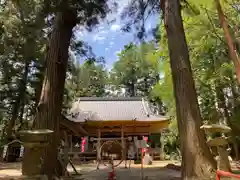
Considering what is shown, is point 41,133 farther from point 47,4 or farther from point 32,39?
point 32,39

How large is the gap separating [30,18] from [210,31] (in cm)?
690

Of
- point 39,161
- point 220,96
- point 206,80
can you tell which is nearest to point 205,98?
point 220,96

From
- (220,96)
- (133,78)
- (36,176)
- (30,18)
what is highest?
(133,78)

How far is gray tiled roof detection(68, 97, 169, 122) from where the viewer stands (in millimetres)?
14469

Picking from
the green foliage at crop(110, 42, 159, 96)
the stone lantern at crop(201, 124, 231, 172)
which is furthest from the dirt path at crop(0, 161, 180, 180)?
the green foliage at crop(110, 42, 159, 96)

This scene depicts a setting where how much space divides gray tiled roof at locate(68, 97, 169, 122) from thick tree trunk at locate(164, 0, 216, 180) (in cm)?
955

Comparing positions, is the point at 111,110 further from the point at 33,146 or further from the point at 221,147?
the point at 33,146

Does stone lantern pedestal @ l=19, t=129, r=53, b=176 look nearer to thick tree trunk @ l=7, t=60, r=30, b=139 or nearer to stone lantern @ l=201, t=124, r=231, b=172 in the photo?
stone lantern @ l=201, t=124, r=231, b=172

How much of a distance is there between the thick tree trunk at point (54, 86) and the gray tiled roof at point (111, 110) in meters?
8.12

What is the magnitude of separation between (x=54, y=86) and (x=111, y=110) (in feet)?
33.4

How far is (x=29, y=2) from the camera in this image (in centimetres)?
621

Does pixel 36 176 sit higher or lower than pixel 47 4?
lower

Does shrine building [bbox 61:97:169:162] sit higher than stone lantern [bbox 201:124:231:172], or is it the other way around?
shrine building [bbox 61:97:169:162]

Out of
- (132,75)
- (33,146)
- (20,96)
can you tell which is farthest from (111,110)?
(132,75)
